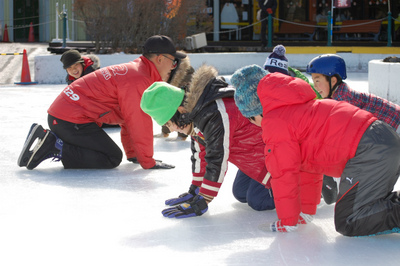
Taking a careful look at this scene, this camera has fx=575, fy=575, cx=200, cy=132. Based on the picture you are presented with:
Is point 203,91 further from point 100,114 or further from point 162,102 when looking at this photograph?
point 100,114

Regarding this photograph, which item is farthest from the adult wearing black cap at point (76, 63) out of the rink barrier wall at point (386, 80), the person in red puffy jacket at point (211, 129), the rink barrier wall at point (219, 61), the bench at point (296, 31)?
the bench at point (296, 31)

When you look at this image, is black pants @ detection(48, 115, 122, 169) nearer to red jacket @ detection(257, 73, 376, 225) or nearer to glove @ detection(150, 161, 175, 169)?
glove @ detection(150, 161, 175, 169)

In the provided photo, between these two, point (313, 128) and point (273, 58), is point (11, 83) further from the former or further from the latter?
Result: point (313, 128)

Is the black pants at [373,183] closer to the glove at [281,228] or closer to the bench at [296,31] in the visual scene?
the glove at [281,228]

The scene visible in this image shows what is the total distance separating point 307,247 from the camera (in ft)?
8.73

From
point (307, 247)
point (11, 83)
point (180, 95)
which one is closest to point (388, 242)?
point (307, 247)

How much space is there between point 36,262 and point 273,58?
2371 mm

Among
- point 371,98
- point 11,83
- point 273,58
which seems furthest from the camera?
point 11,83

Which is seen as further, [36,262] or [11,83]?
[11,83]

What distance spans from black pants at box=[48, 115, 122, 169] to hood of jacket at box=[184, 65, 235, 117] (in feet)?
5.38

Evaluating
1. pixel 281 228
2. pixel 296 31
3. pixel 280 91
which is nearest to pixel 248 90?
pixel 280 91

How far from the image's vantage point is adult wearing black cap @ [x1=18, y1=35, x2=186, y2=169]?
438cm

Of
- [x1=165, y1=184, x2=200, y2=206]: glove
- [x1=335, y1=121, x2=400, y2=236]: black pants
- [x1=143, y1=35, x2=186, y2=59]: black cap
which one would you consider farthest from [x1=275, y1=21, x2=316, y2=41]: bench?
[x1=335, y1=121, x2=400, y2=236]: black pants

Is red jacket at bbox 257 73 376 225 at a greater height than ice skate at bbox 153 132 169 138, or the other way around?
red jacket at bbox 257 73 376 225
